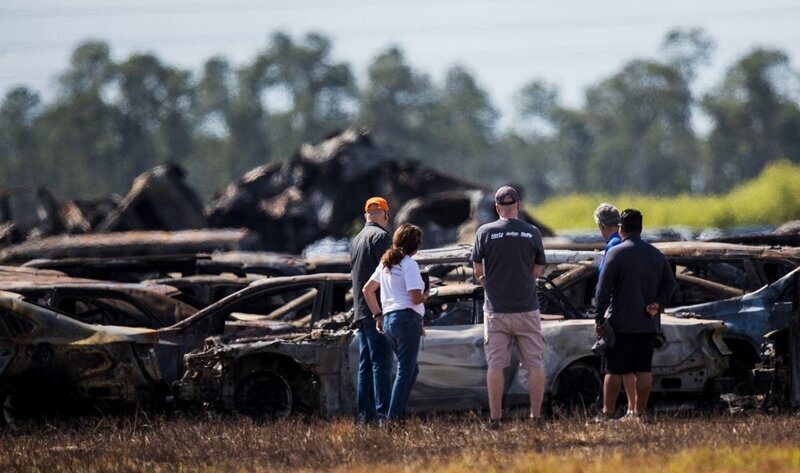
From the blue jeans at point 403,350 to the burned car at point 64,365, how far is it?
8.50ft

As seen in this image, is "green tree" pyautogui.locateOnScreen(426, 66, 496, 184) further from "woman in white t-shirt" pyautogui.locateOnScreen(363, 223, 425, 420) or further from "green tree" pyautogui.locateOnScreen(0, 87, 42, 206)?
"woman in white t-shirt" pyautogui.locateOnScreen(363, 223, 425, 420)

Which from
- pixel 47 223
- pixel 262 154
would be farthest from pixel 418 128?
pixel 47 223

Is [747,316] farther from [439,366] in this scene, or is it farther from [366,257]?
[366,257]

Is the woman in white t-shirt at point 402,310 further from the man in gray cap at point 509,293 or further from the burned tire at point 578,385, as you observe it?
the burned tire at point 578,385

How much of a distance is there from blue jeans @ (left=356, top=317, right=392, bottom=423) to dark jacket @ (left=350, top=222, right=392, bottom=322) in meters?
0.12

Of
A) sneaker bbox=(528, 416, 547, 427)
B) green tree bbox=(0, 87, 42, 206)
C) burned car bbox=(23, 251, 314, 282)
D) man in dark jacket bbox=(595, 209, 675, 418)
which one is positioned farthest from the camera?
green tree bbox=(0, 87, 42, 206)

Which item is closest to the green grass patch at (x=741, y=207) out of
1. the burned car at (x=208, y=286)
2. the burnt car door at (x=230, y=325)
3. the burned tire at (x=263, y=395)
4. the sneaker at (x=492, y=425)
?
the burned car at (x=208, y=286)

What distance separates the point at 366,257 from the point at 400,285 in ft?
1.73

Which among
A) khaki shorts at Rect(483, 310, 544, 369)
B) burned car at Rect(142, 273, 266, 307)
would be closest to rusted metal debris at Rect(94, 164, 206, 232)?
burned car at Rect(142, 273, 266, 307)

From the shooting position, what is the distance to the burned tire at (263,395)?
42.3 ft

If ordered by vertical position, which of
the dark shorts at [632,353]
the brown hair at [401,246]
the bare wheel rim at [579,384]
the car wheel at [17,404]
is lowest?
the car wheel at [17,404]

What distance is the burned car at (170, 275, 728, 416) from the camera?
12.5 m

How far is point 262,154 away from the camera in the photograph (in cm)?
11475

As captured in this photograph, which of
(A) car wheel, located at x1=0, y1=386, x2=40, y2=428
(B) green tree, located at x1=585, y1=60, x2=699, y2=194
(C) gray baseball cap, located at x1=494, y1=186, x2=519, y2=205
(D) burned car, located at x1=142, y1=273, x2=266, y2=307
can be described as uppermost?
(B) green tree, located at x1=585, y1=60, x2=699, y2=194
